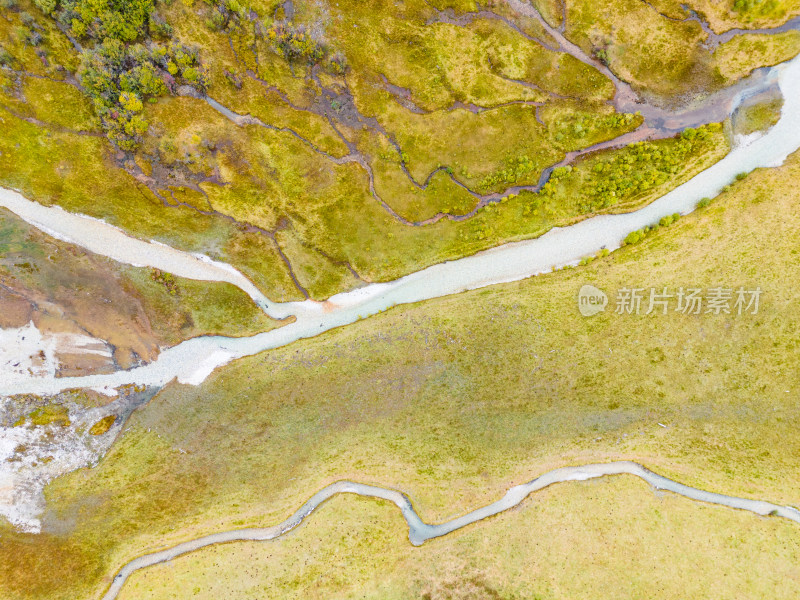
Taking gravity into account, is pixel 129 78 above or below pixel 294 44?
below

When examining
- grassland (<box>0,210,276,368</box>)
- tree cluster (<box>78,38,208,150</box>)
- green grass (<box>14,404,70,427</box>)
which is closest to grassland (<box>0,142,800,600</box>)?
green grass (<box>14,404,70,427</box>)

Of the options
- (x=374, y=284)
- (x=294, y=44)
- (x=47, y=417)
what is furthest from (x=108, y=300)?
(x=294, y=44)

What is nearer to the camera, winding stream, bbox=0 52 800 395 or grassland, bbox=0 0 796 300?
winding stream, bbox=0 52 800 395

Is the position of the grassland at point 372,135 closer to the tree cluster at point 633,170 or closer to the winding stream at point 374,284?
the tree cluster at point 633,170

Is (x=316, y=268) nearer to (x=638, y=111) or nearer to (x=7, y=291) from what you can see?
(x=7, y=291)

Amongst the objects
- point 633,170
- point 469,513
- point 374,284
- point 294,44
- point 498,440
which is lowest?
point 469,513

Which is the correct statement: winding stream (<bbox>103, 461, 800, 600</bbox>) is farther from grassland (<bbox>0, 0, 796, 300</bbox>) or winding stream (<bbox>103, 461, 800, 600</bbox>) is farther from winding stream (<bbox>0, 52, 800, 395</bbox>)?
grassland (<bbox>0, 0, 796, 300</bbox>)

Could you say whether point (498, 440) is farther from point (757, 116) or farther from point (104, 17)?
point (104, 17)
